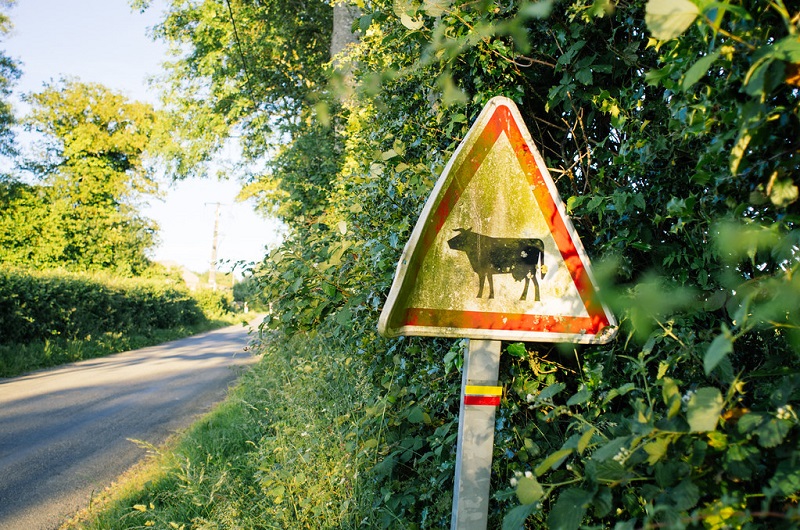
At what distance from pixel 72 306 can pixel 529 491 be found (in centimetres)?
1841

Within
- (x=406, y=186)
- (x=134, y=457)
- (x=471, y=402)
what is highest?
(x=406, y=186)

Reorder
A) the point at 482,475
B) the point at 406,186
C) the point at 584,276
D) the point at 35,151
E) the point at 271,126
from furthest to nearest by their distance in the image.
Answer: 1. the point at 35,151
2. the point at 271,126
3. the point at 406,186
4. the point at 584,276
5. the point at 482,475

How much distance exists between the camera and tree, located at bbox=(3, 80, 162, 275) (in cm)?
2589

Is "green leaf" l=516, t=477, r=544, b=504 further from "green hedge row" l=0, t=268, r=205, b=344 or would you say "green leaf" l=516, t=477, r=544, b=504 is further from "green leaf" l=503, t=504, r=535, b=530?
"green hedge row" l=0, t=268, r=205, b=344

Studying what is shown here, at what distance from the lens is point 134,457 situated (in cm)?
614

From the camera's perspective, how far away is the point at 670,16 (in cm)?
101

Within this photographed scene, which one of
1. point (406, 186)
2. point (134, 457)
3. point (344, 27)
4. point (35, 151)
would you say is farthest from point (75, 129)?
point (406, 186)

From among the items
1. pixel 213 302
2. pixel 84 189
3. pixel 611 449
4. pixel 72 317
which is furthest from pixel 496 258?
pixel 213 302

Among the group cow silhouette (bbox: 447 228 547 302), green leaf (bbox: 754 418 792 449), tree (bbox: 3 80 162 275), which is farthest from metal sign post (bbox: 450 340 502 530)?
tree (bbox: 3 80 162 275)

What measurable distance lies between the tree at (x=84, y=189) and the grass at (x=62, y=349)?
25.2ft

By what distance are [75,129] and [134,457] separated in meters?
27.4

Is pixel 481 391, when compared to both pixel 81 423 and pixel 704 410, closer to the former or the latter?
pixel 704 410

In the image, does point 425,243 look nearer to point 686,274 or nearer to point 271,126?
point 686,274

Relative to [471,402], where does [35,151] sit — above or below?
above
